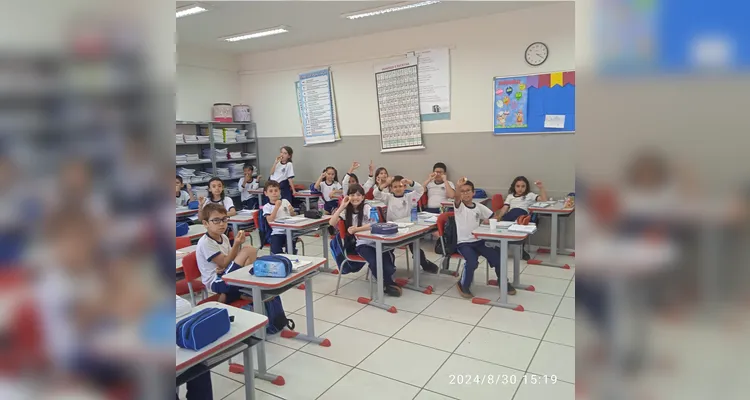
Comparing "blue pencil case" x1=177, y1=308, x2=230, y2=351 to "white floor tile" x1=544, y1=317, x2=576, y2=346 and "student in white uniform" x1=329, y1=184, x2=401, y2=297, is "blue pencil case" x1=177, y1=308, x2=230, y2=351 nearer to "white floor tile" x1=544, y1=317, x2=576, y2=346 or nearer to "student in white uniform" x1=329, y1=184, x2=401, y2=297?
"student in white uniform" x1=329, y1=184, x2=401, y2=297

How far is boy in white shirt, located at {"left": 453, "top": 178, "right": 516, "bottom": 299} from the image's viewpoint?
394 cm

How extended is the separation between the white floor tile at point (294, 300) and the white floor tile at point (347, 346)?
0.60 metres

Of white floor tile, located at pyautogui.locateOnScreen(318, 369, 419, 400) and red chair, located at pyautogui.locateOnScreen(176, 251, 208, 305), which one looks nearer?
white floor tile, located at pyautogui.locateOnScreen(318, 369, 419, 400)

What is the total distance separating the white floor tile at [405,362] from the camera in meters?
2.66

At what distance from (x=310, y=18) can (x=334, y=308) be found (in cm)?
381

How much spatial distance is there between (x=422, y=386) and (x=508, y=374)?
54 cm

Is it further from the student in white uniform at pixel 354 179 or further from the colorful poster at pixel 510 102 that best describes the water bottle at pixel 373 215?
the colorful poster at pixel 510 102

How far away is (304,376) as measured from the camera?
2688 mm

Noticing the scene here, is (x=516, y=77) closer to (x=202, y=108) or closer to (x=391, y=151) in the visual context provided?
(x=391, y=151)

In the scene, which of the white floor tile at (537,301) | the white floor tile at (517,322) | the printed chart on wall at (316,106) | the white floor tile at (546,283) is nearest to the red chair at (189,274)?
the white floor tile at (517,322)

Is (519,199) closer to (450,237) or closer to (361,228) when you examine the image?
(450,237)

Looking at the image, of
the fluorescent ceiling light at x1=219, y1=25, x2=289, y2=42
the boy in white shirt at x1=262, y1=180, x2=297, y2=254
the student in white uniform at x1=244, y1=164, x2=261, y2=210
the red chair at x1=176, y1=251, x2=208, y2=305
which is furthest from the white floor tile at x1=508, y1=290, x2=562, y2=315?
the student in white uniform at x1=244, y1=164, x2=261, y2=210

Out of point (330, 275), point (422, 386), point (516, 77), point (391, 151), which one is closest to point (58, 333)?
point (422, 386)

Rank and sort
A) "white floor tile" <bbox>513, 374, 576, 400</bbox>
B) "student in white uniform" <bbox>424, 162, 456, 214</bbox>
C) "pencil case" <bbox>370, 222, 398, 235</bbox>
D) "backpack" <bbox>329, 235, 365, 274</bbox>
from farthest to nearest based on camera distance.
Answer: "student in white uniform" <bbox>424, 162, 456, 214</bbox> → "backpack" <bbox>329, 235, 365, 274</bbox> → "pencil case" <bbox>370, 222, 398, 235</bbox> → "white floor tile" <bbox>513, 374, 576, 400</bbox>
